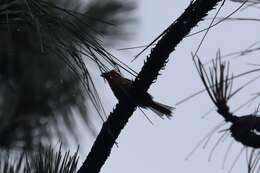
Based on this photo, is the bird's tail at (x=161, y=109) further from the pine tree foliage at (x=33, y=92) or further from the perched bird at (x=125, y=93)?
the pine tree foliage at (x=33, y=92)

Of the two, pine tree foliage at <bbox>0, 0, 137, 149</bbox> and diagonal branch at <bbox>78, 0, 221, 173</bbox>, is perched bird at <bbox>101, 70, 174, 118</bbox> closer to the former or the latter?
diagonal branch at <bbox>78, 0, 221, 173</bbox>

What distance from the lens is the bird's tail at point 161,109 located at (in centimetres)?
61

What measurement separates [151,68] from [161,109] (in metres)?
0.09

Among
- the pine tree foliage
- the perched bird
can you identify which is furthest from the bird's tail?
the pine tree foliage

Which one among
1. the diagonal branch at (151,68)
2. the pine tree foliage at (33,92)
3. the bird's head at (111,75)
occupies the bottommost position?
the diagonal branch at (151,68)

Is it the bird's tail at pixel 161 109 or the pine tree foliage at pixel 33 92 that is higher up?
the pine tree foliage at pixel 33 92

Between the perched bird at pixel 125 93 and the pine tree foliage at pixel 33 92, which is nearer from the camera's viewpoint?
the perched bird at pixel 125 93

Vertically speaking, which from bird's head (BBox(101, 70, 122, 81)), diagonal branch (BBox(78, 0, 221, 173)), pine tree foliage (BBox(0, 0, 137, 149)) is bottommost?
diagonal branch (BBox(78, 0, 221, 173))

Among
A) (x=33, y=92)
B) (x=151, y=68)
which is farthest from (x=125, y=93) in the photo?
(x=33, y=92)

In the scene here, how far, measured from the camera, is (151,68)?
22.7 inches

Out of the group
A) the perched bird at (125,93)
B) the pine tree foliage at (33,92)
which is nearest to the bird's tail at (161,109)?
the perched bird at (125,93)

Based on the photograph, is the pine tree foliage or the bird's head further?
the pine tree foliage

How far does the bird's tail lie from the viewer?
613 mm

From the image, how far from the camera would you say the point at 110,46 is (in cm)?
168
